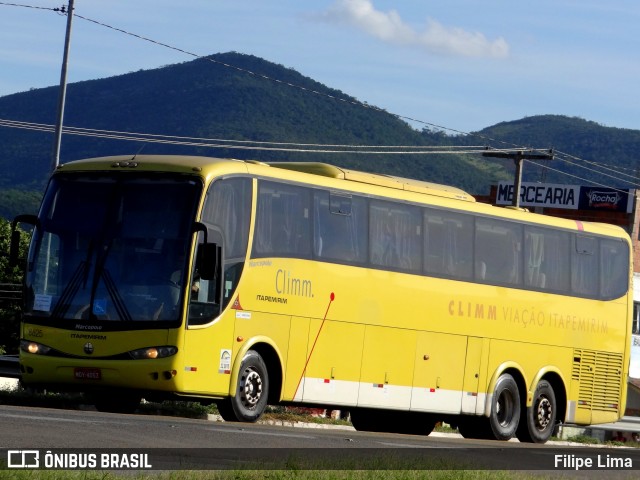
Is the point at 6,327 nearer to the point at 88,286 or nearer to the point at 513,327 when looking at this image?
the point at 513,327

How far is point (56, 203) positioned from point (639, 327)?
5603 cm

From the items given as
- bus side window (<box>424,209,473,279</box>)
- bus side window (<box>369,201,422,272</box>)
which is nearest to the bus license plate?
bus side window (<box>369,201,422,272</box>)

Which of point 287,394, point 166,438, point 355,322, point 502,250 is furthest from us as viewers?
point 502,250

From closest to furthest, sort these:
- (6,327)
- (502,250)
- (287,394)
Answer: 1. (287,394)
2. (502,250)
3. (6,327)

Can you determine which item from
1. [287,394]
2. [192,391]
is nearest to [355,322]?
[287,394]

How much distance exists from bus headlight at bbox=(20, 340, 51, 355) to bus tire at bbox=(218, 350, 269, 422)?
7.86ft

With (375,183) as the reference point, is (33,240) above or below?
below

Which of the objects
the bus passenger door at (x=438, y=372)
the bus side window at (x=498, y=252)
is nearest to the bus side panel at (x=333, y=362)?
the bus passenger door at (x=438, y=372)

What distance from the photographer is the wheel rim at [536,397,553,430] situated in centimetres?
2622

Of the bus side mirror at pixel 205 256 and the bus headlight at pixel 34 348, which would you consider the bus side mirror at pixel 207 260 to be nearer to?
the bus side mirror at pixel 205 256

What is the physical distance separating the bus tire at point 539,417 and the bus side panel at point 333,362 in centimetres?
489

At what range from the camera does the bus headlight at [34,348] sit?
1967 centimetres

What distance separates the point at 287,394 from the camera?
68.5 ft

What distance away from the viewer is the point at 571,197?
272ft
